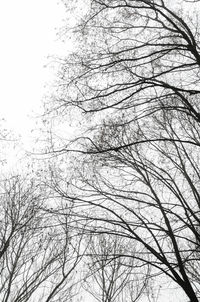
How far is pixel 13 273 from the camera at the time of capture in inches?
281

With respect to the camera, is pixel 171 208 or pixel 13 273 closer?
pixel 171 208

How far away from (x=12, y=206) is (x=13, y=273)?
5.70 ft

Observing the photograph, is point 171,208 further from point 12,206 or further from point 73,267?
point 12,206

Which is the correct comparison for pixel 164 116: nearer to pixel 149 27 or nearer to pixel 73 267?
pixel 149 27

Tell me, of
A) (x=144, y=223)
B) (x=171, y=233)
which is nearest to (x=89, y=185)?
(x=144, y=223)

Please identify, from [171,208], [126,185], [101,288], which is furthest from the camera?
[101,288]

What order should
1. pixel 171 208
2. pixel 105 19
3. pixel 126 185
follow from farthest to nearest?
pixel 126 185
pixel 171 208
pixel 105 19

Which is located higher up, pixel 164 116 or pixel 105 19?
pixel 105 19

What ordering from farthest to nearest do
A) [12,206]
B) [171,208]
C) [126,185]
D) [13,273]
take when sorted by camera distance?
[12,206] < [13,273] < [126,185] < [171,208]

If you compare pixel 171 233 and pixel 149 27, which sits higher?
pixel 149 27

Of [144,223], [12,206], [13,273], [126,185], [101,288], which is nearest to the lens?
[144,223]

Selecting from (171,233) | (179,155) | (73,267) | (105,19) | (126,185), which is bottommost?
(171,233)

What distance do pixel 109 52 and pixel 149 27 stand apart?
843mm

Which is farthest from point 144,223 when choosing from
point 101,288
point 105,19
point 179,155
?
point 101,288
